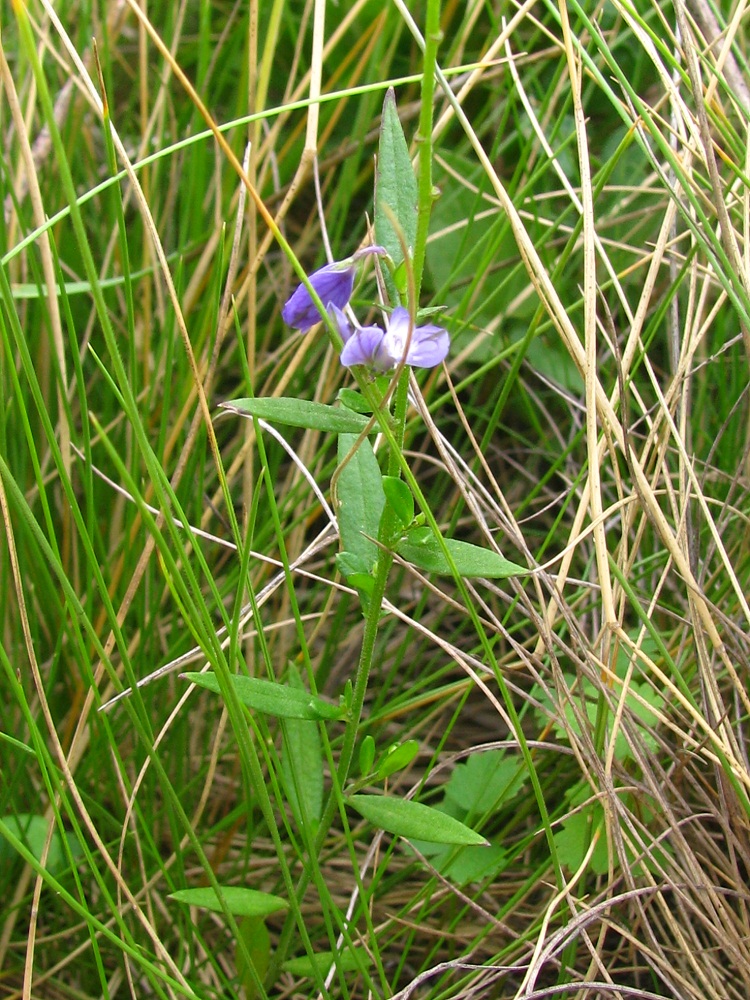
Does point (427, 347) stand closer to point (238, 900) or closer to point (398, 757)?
point (398, 757)

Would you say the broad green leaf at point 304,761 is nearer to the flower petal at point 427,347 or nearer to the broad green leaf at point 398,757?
the broad green leaf at point 398,757

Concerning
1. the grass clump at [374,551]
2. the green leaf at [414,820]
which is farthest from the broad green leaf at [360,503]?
the green leaf at [414,820]

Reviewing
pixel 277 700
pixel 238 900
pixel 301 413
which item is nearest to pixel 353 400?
pixel 301 413

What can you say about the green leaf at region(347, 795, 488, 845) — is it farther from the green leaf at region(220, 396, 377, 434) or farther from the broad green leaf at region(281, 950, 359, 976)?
the green leaf at region(220, 396, 377, 434)

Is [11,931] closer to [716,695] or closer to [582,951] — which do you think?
[582,951]

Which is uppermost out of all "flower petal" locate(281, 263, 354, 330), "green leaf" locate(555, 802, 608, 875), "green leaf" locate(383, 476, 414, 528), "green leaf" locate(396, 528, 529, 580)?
"flower petal" locate(281, 263, 354, 330)

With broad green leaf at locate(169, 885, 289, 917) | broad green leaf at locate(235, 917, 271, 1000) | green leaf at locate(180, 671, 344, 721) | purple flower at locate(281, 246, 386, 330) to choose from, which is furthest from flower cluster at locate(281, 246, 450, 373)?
Answer: broad green leaf at locate(235, 917, 271, 1000)

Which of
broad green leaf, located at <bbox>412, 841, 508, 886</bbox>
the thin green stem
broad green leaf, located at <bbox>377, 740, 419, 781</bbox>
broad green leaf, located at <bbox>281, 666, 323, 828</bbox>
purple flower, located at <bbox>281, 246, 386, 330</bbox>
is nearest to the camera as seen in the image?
the thin green stem

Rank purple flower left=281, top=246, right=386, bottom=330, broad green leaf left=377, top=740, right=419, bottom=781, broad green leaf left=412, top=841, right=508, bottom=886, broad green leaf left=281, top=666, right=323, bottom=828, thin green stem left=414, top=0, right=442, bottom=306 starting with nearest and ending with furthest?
1. thin green stem left=414, top=0, right=442, bottom=306
2. purple flower left=281, top=246, right=386, bottom=330
3. broad green leaf left=377, top=740, right=419, bottom=781
4. broad green leaf left=281, top=666, right=323, bottom=828
5. broad green leaf left=412, top=841, right=508, bottom=886
